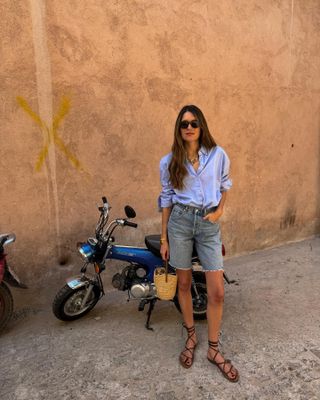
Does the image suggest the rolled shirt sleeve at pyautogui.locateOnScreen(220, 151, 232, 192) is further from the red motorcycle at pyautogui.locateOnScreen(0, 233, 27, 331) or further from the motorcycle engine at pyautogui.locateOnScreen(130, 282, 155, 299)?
the red motorcycle at pyautogui.locateOnScreen(0, 233, 27, 331)

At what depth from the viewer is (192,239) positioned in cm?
272

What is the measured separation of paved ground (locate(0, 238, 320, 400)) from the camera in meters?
2.54

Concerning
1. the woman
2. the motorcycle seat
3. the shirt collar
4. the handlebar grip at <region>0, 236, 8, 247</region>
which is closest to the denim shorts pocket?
the woman

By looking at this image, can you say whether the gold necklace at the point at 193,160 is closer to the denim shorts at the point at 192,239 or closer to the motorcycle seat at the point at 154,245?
the denim shorts at the point at 192,239

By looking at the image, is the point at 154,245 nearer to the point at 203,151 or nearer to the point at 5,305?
the point at 203,151

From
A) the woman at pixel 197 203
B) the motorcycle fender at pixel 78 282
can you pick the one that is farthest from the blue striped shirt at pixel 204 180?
the motorcycle fender at pixel 78 282

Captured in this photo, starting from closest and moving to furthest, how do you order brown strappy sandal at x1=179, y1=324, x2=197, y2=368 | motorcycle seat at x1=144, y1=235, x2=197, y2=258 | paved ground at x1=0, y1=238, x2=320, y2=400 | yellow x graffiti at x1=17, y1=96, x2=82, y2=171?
paved ground at x1=0, y1=238, x2=320, y2=400, brown strappy sandal at x1=179, y1=324, x2=197, y2=368, motorcycle seat at x1=144, y1=235, x2=197, y2=258, yellow x graffiti at x1=17, y1=96, x2=82, y2=171

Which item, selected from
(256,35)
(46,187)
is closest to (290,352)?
(46,187)

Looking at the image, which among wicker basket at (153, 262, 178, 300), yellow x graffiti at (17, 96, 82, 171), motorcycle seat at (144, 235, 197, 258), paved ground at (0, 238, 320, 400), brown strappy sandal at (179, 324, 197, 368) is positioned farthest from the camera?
yellow x graffiti at (17, 96, 82, 171)

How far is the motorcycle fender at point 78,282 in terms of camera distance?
3.22m

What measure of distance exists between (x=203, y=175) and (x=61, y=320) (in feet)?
6.31

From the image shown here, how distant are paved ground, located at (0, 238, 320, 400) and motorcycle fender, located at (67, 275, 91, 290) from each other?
1.29 feet

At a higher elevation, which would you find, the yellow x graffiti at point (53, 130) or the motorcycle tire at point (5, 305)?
the yellow x graffiti at point (53, 130)

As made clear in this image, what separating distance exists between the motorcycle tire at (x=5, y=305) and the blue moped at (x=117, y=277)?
0.37 metres
